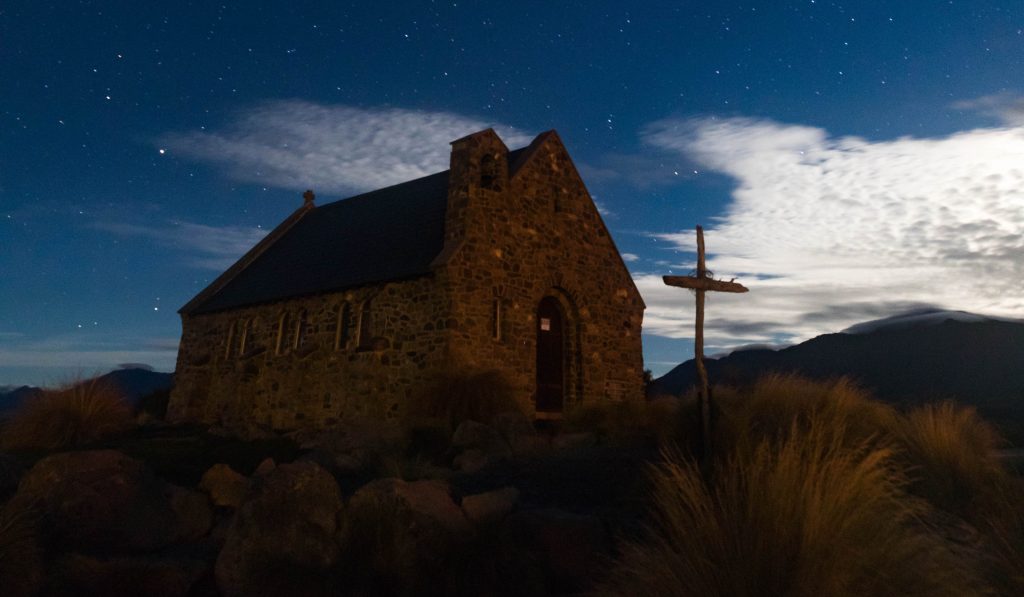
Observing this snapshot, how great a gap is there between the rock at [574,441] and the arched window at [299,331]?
420 inches

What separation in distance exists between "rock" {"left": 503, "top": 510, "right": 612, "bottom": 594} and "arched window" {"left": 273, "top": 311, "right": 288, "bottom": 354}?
15.8m

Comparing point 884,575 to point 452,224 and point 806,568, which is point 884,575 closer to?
point 806,568

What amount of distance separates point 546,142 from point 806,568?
15888 millimetres

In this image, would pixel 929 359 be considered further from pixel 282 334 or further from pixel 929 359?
pixel 282 334

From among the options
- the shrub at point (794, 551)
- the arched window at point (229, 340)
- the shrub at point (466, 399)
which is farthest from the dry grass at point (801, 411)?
the arched window at point (229, 340)

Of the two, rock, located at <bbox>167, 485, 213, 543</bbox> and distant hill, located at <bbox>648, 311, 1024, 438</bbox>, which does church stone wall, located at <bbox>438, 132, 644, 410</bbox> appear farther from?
distant hill, located at <bbox>648, 311, 1024, 438</bbox>

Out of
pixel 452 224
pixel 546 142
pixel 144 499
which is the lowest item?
pixel 144 499

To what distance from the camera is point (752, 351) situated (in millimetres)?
97938

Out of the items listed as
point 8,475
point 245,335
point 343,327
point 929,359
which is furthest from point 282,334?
point 929,359

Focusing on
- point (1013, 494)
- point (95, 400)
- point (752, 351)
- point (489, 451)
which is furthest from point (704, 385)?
point (752, 351)

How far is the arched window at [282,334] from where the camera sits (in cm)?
2022

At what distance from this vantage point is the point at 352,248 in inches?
823

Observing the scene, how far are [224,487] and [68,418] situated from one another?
9997mm

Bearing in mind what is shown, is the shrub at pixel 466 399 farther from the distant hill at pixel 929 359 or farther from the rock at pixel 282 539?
the distant hill at pixel 929 359
